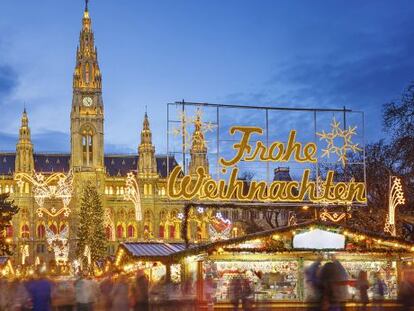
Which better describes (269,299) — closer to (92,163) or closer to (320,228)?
(320,228)

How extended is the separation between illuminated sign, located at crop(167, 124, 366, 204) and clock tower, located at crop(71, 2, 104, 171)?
10024 cm

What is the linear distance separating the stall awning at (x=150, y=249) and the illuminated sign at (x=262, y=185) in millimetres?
2086

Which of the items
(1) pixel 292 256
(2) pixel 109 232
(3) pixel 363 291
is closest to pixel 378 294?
(1) pixel 292 256

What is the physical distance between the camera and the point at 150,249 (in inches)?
1325

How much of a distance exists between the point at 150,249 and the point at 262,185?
5114 millimetres

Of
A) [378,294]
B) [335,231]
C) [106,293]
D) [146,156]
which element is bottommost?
[378,294]

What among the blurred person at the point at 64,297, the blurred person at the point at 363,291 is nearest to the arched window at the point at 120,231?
the blurred person at the point at 363,291

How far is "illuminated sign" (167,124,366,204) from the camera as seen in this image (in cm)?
3372

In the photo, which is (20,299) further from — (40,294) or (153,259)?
(153,259)

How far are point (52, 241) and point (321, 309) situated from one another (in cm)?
10986

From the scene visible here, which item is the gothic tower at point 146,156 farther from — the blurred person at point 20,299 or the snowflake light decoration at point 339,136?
the blurred person at point 20,299

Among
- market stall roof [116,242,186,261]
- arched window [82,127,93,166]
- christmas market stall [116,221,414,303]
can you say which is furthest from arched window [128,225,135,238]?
christmas market stall [116,221,414,303]

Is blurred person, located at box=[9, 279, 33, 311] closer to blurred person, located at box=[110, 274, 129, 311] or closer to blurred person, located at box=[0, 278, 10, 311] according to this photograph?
blurred person, located at box=[0, 278, 10, 311]

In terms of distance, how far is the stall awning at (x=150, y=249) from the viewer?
31.6 m
